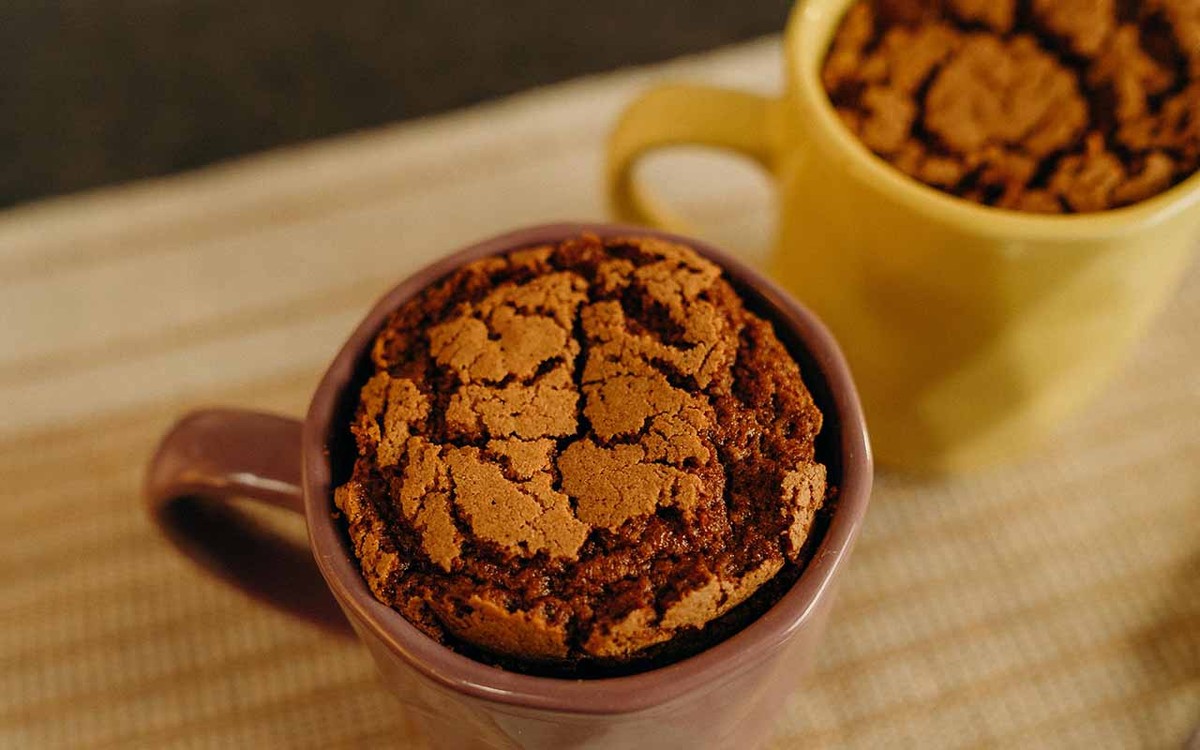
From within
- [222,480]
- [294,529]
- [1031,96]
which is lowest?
[294,529]

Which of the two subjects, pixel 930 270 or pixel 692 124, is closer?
pixel 930 270

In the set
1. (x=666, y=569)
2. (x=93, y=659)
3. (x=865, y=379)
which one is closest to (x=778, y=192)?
(x=865, y=379)

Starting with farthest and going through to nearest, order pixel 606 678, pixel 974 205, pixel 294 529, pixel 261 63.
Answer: pixel 261 63 → pixel 294 529 → pixel 974 205 → pixel 606 678

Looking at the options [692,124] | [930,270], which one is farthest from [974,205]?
[692,124]

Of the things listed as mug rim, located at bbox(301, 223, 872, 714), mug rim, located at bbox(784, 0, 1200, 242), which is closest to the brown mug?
mug rim, located at bbox(301, 223, 872, 714)

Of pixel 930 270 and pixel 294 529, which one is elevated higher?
pixel 930 270

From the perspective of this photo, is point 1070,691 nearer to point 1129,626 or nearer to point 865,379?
point 1129,626

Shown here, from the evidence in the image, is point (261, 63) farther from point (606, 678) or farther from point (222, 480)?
point (606, 678)
